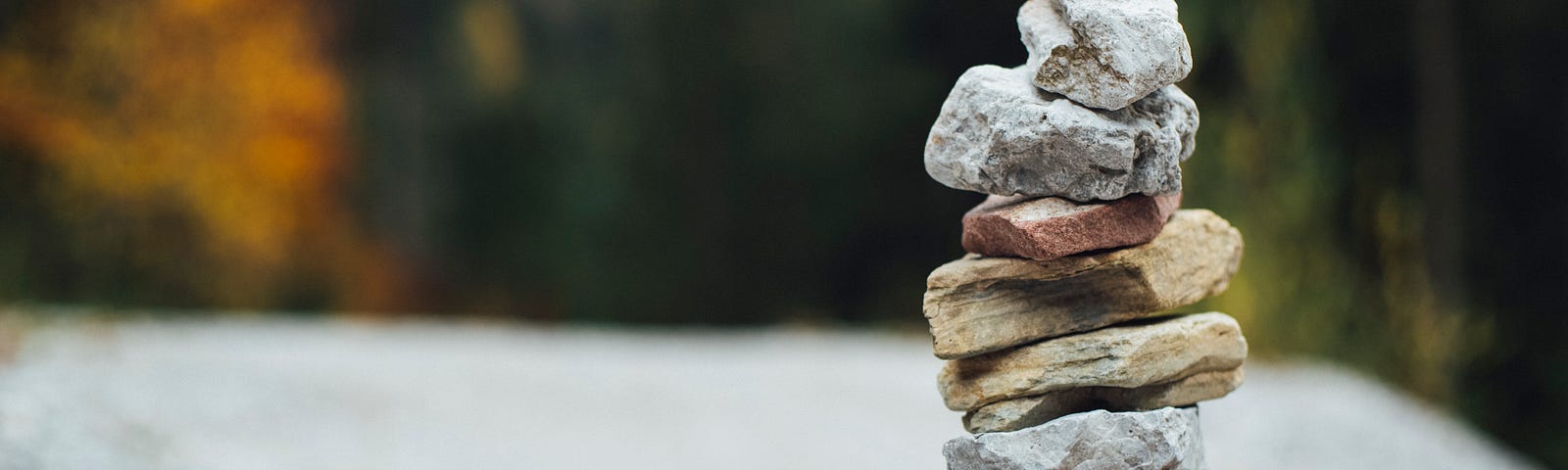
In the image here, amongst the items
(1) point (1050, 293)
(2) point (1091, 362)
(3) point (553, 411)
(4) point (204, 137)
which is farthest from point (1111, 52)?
(4) point (204, 137)

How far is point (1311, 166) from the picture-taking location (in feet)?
23.4

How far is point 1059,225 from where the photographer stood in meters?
2.48

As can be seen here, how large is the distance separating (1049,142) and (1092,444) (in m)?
0.64

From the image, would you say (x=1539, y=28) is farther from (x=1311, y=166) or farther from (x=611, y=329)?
(x=611, y=329)

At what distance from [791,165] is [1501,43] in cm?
Result: 495

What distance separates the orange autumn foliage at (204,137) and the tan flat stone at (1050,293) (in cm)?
859

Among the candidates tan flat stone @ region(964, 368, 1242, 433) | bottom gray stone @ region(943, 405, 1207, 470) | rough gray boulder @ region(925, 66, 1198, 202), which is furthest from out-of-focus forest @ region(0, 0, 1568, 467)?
bottom gray stone @ region(943, 405, 1207, 470)

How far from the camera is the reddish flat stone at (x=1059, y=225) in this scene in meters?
2.48

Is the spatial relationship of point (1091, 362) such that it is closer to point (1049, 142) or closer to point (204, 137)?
point (1049, 142)

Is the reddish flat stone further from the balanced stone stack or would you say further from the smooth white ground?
the smooth white ground

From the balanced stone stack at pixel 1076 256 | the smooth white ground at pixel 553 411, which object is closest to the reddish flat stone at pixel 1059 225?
the balanced stone stack at pixel 1076 256

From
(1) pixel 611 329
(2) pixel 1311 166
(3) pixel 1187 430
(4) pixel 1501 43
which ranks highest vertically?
(4) pixel 1501 43

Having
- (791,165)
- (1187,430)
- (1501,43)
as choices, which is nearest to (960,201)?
(791,165)

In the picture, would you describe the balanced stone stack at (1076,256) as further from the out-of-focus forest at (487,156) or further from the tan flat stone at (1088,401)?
the out-of-focus forest at (487,156)
